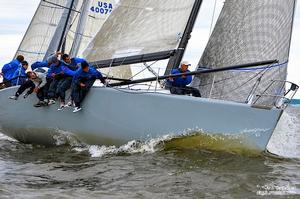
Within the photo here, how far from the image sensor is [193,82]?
9602 mm

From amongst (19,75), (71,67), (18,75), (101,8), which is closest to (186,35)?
(71,67)

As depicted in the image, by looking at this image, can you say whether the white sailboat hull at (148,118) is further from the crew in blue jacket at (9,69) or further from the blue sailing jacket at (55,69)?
the crew in blue jacket at (9,69)

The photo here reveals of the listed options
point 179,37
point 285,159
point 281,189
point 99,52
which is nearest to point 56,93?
point 99,52

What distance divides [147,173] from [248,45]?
3.32 metres

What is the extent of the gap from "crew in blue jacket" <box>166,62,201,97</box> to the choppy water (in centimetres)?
97

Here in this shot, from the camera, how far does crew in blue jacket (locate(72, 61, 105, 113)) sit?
29.6ft

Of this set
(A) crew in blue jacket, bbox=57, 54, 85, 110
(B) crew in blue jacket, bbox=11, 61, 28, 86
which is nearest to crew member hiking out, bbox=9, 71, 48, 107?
(A) crew in blue jacket, bbox=57, 54, 85, 110

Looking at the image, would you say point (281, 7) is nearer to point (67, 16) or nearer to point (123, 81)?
point (123, 81)

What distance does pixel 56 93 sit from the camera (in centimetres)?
947

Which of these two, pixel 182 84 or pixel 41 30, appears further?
pixel 41 30

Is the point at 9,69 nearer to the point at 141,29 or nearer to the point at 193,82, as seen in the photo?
the point at 141,29

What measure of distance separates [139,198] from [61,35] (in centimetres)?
883

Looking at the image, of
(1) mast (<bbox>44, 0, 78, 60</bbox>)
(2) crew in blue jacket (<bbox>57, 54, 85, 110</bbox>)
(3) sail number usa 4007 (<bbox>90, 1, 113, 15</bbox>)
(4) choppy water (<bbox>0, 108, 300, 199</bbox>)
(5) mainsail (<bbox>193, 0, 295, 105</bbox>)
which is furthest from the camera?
(3) sail number usa 4007 (<bbox>90, 1, 113, 15</bbox>)

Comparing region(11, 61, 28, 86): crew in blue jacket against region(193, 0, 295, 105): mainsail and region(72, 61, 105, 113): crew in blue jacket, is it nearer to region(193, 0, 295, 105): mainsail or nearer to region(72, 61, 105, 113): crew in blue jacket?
region(72, 61, 105, 113): crew in blue jacket
